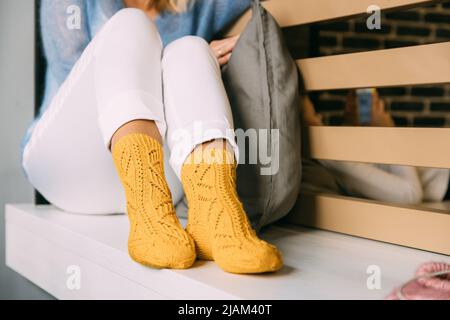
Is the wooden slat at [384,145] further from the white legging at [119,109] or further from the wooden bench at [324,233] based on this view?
the white legging at [119,109]

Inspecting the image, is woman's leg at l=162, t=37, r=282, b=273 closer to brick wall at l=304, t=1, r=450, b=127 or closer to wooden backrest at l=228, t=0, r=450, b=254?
wooden backrest at l=228, t=0, r=450, b=254

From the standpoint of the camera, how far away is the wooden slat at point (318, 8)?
99 centimetres

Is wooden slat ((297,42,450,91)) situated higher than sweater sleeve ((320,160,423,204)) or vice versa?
wooden slat ((297,42,450,91))

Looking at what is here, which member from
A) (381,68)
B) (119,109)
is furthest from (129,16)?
(381,68)

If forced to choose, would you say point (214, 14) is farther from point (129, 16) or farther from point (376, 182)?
point (376, 182)

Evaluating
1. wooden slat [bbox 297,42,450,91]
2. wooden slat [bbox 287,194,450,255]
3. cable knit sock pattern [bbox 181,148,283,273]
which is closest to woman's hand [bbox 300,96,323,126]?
wooden slat [bbox 297,42,450,91]

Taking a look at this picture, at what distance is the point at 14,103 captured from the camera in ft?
4.92

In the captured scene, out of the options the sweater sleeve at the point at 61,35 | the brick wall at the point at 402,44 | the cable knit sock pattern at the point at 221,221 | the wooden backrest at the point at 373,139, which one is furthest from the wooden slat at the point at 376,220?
the brick wall at the point at 402,44

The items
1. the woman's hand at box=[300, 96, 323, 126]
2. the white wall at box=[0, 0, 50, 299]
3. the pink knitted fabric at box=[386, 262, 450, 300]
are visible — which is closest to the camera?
the pink knitted fabric at box=[386, 262, 450, 300]

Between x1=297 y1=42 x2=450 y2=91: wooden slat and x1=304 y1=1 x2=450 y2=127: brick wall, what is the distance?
1.13 meters

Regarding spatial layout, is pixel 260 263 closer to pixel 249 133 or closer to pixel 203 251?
pixel 203 251

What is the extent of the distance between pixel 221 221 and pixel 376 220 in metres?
0.39

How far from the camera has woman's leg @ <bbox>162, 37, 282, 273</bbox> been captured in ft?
2.46

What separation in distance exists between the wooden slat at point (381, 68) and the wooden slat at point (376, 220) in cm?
23
